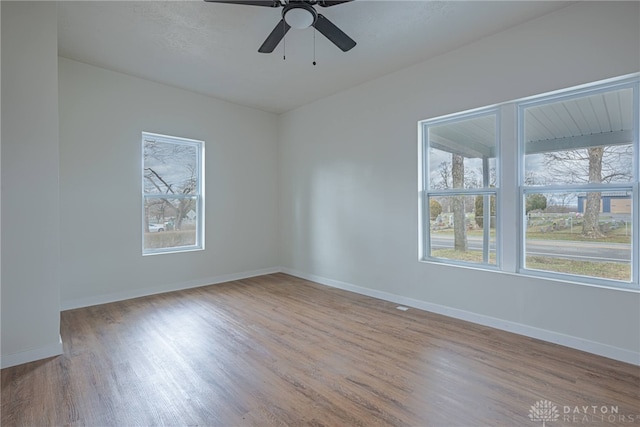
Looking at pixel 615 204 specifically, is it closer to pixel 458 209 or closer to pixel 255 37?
pixel 458 209

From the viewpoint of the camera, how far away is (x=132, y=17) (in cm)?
284

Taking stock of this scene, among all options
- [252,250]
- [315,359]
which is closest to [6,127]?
[315,359]

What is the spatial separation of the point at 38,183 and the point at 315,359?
8.92 feet

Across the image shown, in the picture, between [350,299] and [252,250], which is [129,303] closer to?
[252,250]

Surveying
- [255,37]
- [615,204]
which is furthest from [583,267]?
[255,37]

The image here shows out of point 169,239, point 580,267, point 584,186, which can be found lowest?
point 580,267

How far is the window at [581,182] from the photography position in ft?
8.42

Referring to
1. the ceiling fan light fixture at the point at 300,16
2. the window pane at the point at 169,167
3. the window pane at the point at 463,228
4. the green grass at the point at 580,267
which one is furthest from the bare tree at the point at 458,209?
the window pane at the point at 169,167

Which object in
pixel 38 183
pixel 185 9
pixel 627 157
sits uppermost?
pixel 185 9

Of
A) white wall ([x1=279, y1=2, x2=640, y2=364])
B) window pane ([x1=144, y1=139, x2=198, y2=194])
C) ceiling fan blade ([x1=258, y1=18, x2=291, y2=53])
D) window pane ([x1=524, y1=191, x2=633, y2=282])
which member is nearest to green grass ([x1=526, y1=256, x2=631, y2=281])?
window pane ([x1=524, y1=191, x2=633, y2=282])

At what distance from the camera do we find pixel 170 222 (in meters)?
4.65

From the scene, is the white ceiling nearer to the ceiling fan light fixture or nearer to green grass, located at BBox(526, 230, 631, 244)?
the ceiling fan light fixture

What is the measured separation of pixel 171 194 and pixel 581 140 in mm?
5011

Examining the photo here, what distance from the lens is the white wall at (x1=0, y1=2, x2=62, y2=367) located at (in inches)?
94.3
